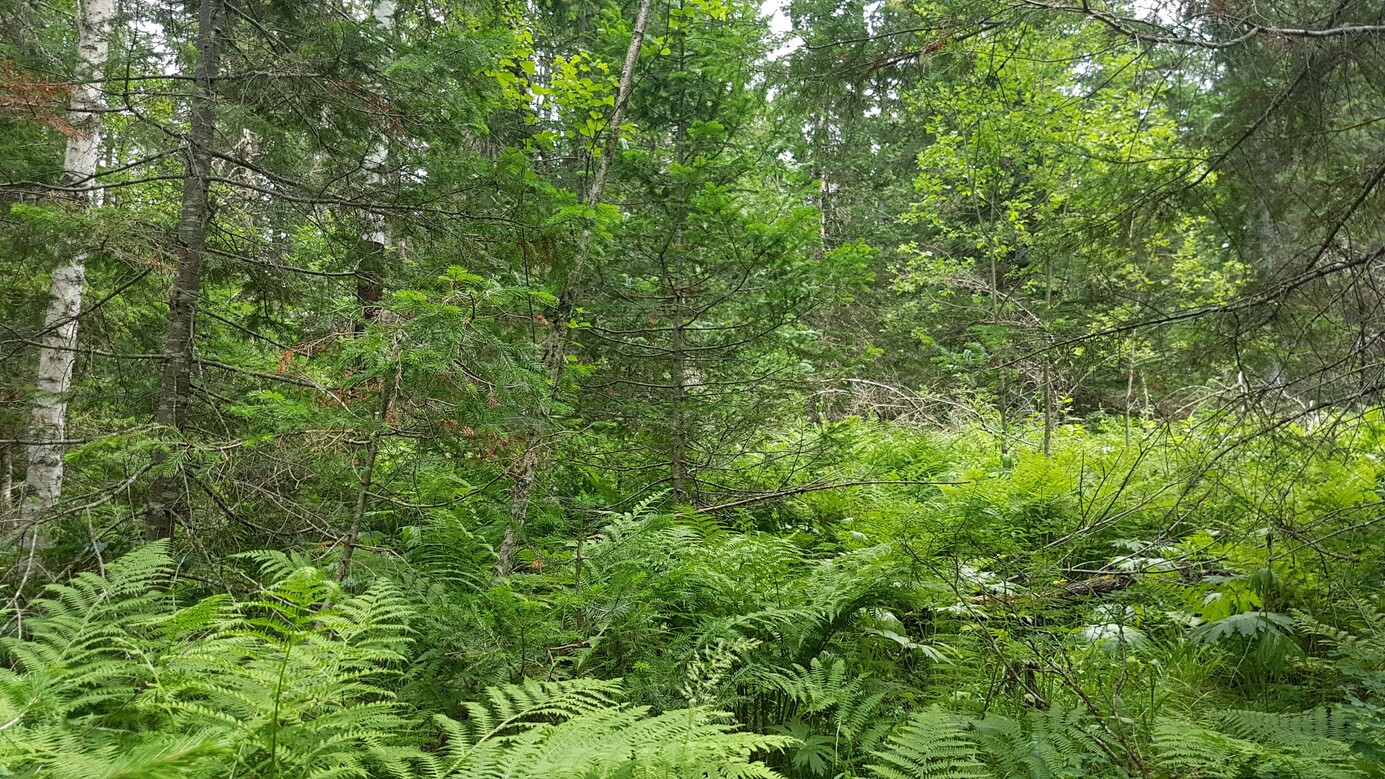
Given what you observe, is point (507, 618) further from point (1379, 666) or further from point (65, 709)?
point (1379, 666)

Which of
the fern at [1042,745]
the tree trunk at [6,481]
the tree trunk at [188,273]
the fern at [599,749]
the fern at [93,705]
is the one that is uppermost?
the tree trunk at [188,273]

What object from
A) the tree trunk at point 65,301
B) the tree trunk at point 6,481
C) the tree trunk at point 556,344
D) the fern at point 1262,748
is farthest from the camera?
the tree trunk at point 6,481

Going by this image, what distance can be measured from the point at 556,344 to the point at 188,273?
2185mm

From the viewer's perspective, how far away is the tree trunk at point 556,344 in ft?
13.8

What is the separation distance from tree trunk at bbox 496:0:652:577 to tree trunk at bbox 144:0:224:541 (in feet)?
6.17

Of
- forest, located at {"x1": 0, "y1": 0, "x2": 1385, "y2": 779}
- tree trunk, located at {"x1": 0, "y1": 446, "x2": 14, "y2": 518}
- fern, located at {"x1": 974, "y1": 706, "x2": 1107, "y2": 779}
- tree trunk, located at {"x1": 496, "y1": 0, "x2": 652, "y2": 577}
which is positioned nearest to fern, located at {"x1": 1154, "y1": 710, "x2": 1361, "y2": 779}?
forest, located at {"x1": 0, "y1": 0, "x2": 1385, "y2": 779}

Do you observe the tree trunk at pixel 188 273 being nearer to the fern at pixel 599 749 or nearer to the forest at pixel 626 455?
the forest at pixel 626 455

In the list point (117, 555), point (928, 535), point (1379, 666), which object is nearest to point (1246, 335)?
point (1379, 666)

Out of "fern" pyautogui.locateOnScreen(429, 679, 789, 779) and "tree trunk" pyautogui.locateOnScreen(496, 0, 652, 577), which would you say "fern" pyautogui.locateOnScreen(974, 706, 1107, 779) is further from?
"tree trunk" pyautogui.locateOnScreen(496, 0, 652, 577)

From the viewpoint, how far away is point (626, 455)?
6449 millimetres

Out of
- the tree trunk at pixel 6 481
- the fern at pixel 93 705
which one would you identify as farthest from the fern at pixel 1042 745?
the tree trunk at pixel 6 481

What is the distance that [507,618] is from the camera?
3.21m

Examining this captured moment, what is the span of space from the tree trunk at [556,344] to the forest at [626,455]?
0.17ft

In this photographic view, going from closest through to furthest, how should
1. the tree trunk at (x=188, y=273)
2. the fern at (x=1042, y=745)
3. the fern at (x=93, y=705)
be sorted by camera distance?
the fern at (x=93, y=705) → the fern at (x=1042, y=745) → the tree trunk at (x=188, y=273)
